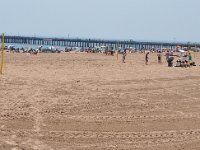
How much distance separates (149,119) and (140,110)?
0.85 meters

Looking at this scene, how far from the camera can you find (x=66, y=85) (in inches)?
499

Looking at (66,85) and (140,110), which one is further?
(66,85)

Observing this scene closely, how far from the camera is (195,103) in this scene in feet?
33.0

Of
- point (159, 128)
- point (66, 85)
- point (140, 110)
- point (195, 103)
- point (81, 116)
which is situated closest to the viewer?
point (159, 128)

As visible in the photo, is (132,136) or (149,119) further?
(149,119)

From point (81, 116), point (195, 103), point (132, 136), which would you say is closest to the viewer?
point (132, 136)

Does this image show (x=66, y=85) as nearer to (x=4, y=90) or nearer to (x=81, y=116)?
(x=4, y=90)

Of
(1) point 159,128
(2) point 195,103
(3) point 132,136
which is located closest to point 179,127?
(1) point 159,128

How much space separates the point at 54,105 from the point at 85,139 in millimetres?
2717

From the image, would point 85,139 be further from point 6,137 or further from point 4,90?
point 4,90

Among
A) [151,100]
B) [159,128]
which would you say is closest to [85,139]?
[159,128]

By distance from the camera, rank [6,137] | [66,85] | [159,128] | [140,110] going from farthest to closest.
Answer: [66,85], [140,110], [159,128], [6,137]

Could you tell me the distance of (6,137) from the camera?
20.3 ft

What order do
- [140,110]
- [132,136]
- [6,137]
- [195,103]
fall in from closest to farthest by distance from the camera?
[6,137], [132,136], [140,110], [195,103]
